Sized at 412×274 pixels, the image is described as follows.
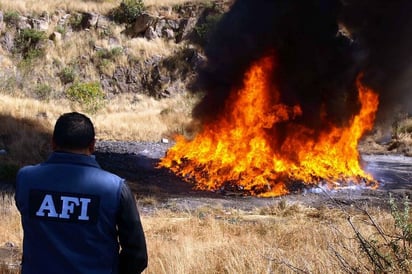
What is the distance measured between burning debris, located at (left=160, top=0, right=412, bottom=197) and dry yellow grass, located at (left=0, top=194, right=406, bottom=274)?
3.91 meters

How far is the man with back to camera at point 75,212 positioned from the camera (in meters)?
2.38

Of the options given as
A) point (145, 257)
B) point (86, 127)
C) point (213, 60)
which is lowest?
point (145, 257)

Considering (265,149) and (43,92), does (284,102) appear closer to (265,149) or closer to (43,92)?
(265,149)

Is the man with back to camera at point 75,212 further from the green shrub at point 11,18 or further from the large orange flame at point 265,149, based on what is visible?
the green shrub at point 11,18

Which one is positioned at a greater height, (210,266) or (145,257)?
(145,257)

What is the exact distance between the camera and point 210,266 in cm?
452

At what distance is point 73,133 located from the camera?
2.45 m

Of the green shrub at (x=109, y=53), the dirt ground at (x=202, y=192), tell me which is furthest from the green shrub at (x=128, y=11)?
the dirt ground at (x=202, y=192)

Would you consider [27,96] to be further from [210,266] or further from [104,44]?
[210,266]

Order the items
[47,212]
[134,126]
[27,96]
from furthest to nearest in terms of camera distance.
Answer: [27,96] < [134,126] < [47,212]

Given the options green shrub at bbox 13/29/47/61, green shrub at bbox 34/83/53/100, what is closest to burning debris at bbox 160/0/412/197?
green shrub at bbox 34/83/53/100

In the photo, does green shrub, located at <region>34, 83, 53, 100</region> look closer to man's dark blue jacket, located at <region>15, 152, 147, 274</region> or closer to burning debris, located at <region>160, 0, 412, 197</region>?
burning debris, located at <region>160, 0, 412, 197</region>

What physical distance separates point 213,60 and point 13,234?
991 centimetres

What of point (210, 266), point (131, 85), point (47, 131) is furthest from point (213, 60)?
point (131, 85)
